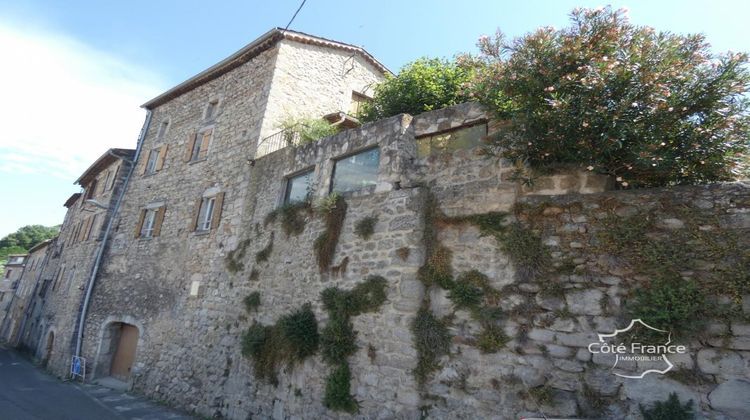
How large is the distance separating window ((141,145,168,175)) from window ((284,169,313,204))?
7.53m

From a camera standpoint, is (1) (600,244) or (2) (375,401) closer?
(1) (600,244)

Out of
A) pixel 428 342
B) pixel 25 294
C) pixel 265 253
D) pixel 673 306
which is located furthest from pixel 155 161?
pixel 25 294

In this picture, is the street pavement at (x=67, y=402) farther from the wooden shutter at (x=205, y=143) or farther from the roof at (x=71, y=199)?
the roof at (x=71, y=199)

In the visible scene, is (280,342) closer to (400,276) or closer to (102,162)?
(400,276)

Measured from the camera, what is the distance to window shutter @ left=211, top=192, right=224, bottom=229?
10047 mm

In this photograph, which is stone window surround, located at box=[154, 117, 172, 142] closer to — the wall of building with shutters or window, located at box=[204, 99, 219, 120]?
the wall of building with shutters

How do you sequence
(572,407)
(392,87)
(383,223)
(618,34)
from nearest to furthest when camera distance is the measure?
(572,407), (618,34), (383,223), (392,87)

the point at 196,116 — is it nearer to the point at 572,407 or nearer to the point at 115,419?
the point at 115,419

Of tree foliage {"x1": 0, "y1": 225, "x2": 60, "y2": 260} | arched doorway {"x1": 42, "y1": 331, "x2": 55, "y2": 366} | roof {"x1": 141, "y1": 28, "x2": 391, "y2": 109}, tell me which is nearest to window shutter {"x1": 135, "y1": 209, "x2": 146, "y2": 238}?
roof {"x1": 141, "y1": 28, "x2": 391, "y2": 109}

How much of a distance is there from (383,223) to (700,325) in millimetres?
3862

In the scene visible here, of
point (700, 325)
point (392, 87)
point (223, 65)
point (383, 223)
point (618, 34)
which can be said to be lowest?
point (700, 325)

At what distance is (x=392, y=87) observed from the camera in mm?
9180

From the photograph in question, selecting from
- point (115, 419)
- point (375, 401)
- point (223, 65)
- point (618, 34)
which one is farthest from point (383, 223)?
point (223, 65)

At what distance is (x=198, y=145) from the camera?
12602 mm
